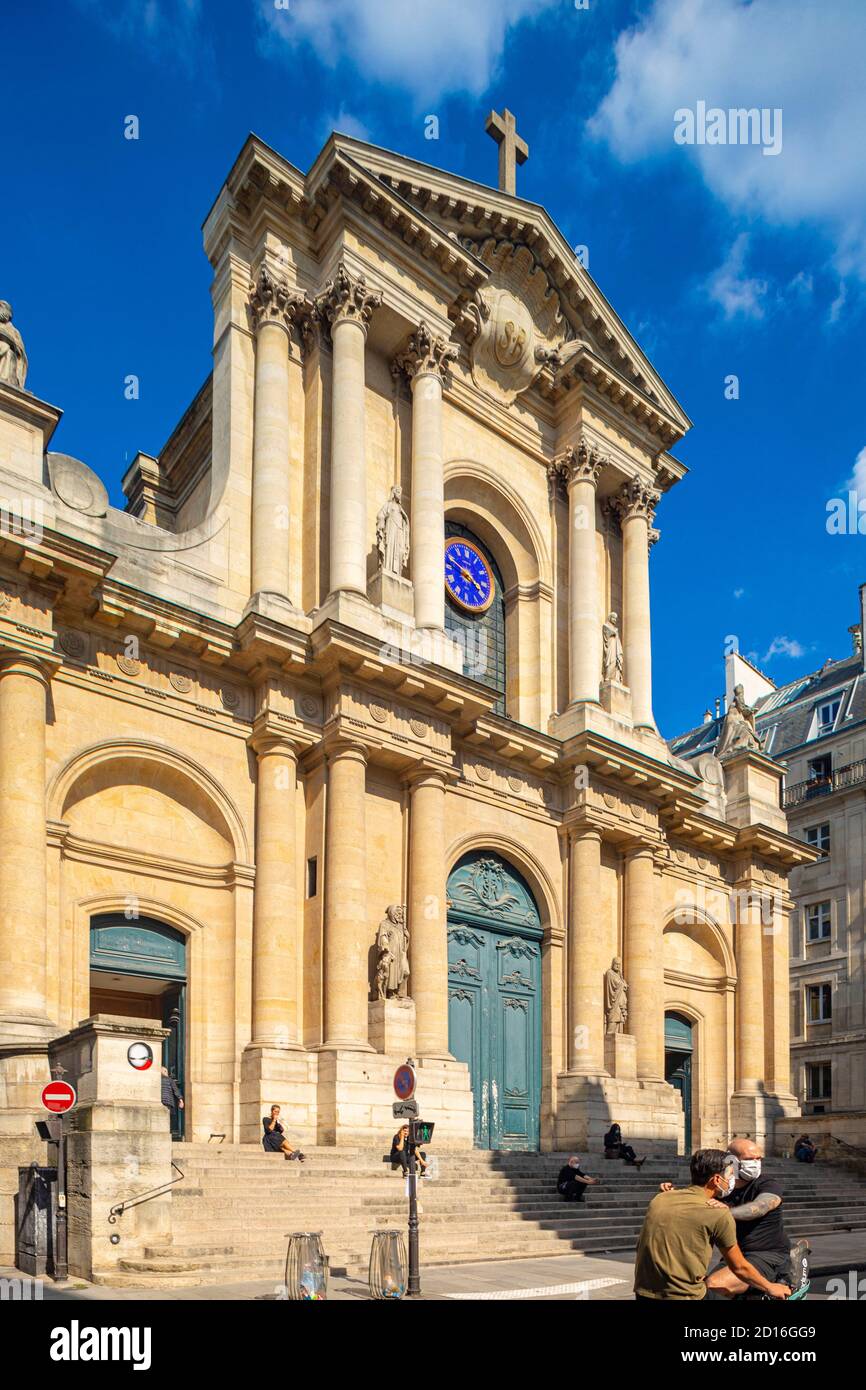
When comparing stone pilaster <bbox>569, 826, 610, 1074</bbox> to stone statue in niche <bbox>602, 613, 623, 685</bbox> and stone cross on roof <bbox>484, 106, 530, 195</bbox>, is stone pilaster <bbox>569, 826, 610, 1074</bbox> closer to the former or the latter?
stone statue in niche <bbox>602, 613, 623, 685</bbox>

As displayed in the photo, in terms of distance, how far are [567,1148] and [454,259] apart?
19173 millimetres

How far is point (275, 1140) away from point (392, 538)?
39.2ft

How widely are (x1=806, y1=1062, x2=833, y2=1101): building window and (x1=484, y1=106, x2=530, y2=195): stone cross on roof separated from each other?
32.5 meters

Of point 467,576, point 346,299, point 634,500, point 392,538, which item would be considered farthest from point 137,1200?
point 634,500

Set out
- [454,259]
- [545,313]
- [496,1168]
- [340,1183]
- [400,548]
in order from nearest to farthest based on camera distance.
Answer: [340,1183], [496,1168], [400,548], [454,259], [545,313]

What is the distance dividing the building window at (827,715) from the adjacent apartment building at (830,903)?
4 centimetres

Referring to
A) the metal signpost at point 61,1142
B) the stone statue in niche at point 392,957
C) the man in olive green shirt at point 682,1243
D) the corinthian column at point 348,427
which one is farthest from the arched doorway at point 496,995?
the man in olive green shirt at point 682,1243

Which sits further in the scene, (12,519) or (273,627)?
(273,627)

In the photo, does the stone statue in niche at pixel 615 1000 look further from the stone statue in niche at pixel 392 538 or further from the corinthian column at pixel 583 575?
the stone statue in niche at pixel 392 538

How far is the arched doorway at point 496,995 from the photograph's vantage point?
88.3 feet

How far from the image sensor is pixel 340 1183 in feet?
62.7

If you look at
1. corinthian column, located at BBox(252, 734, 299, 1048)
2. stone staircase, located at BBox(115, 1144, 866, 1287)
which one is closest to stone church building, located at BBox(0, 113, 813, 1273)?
corinthian column, located at BBox(252, 734, 299, 1048)
